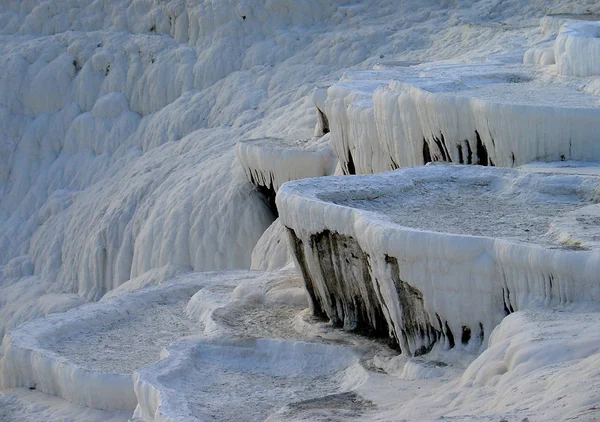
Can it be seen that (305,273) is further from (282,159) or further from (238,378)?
(282,159)

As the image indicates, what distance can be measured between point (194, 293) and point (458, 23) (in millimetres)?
9862

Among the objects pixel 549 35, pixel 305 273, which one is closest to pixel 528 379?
pixel 305 273

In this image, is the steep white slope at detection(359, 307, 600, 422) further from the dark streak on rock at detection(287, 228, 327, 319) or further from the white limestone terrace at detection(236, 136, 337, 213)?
the white limestone terrace at detection(236, 136, 337, 213)

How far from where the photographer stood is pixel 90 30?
26.2m

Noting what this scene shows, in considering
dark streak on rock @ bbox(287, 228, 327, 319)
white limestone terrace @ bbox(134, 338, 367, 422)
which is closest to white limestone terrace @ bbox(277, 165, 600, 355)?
dark streak on rock @ bbox(287, 228, 327, 319)

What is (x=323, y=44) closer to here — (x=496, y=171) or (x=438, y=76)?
(x=438, y=76)

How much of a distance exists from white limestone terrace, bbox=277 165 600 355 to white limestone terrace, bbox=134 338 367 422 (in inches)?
21.3

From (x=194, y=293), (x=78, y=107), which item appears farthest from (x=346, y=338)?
(x=78, y=107)

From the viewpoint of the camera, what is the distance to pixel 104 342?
1198cm

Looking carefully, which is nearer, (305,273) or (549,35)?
(305,273)

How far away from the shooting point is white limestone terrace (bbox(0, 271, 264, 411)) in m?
10.9

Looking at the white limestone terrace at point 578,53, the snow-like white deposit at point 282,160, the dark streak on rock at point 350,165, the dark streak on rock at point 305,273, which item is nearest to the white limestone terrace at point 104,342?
the dark streak on rock at point 305,273

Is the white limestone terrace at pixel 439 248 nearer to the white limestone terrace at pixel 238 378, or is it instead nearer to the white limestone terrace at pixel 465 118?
the white limestone terrace at pixel 238 378

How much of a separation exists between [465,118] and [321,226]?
2606 millimetres
